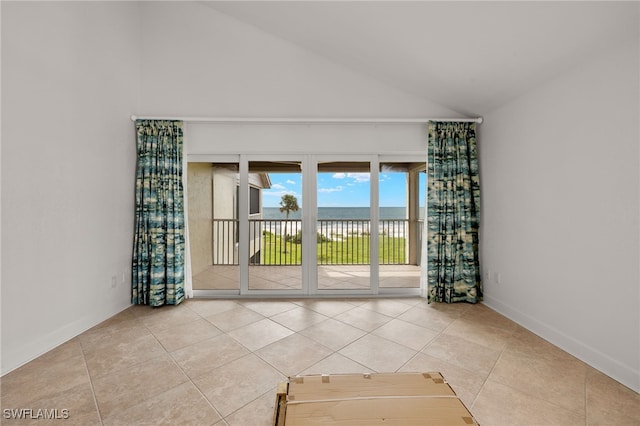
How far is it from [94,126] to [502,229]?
4531 mm

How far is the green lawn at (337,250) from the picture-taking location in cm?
376

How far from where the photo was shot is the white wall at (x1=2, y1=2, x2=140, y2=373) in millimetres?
2023

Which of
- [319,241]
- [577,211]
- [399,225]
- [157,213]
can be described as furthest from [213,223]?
[577,211]

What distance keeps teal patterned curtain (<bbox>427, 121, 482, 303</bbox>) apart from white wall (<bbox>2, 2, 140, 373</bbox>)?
12.2ft

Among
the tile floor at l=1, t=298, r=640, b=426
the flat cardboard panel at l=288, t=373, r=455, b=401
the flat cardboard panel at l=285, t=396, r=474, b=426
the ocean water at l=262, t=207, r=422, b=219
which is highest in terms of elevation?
the ocean water at l=262, t=207, r=422, b=219

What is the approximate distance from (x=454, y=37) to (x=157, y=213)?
11.9 ft

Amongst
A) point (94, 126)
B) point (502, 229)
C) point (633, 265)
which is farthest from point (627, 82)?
point (94, 126)

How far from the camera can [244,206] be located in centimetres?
354

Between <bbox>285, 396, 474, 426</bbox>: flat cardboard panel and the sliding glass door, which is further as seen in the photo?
the sliding glass door

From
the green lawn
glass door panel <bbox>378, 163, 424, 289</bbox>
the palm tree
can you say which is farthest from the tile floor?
the palm tree

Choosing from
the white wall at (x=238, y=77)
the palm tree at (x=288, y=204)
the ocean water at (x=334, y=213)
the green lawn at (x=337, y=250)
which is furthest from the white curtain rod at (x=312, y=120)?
the green lawn at (x=337, y=250)

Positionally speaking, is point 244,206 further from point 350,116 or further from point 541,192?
point 541,192

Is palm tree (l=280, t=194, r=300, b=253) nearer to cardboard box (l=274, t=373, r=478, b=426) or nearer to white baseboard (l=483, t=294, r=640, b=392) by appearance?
cardboard box (l=274, t=373, r=478, b=426)

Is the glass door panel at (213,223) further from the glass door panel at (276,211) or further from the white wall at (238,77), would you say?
the white wall at (238,77)
